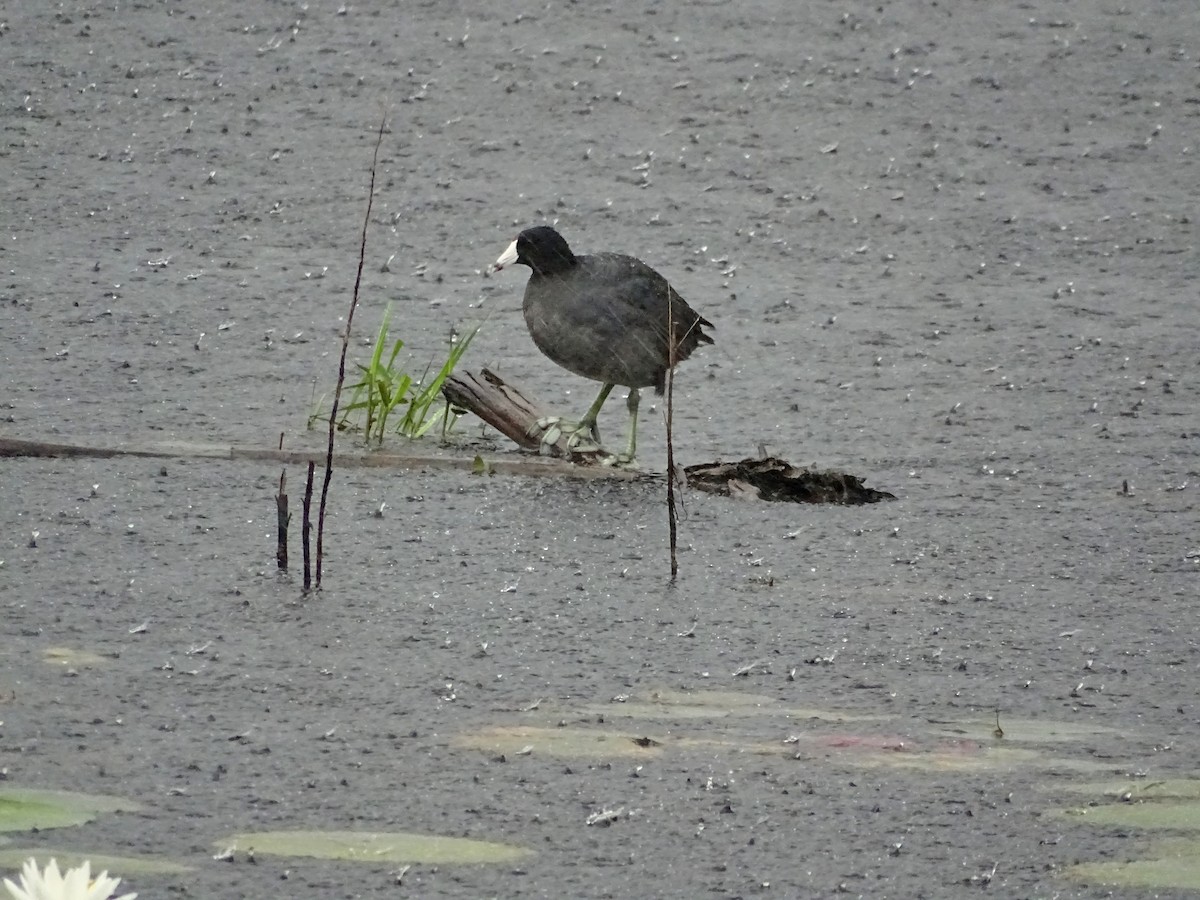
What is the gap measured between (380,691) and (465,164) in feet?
22.0

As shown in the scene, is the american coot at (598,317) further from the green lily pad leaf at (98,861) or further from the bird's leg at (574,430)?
the green lily pad leaf at (98,861)

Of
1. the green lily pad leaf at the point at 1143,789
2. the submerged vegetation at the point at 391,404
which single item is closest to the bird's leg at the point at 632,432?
the submerged vegetation at the point at 391,404

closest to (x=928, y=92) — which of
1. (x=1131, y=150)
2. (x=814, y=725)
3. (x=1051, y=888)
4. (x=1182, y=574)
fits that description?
(x=1131, y=150)

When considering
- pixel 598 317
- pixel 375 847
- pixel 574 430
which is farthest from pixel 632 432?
pixel 375 847

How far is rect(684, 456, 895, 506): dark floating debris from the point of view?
7.27 meters

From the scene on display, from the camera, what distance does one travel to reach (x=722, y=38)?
12711 millimetres

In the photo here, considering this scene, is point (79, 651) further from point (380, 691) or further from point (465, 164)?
point (465, 164)

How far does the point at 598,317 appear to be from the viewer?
7785 millimetres

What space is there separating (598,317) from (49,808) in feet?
13.5

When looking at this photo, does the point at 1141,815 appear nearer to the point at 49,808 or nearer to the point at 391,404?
the point at 49,808

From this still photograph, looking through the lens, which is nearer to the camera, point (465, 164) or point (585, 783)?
point (585, 783)

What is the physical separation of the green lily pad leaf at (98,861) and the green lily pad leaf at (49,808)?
0.12 metres

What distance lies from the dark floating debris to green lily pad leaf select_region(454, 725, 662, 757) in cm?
262

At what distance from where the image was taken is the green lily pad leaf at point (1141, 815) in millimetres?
4172
